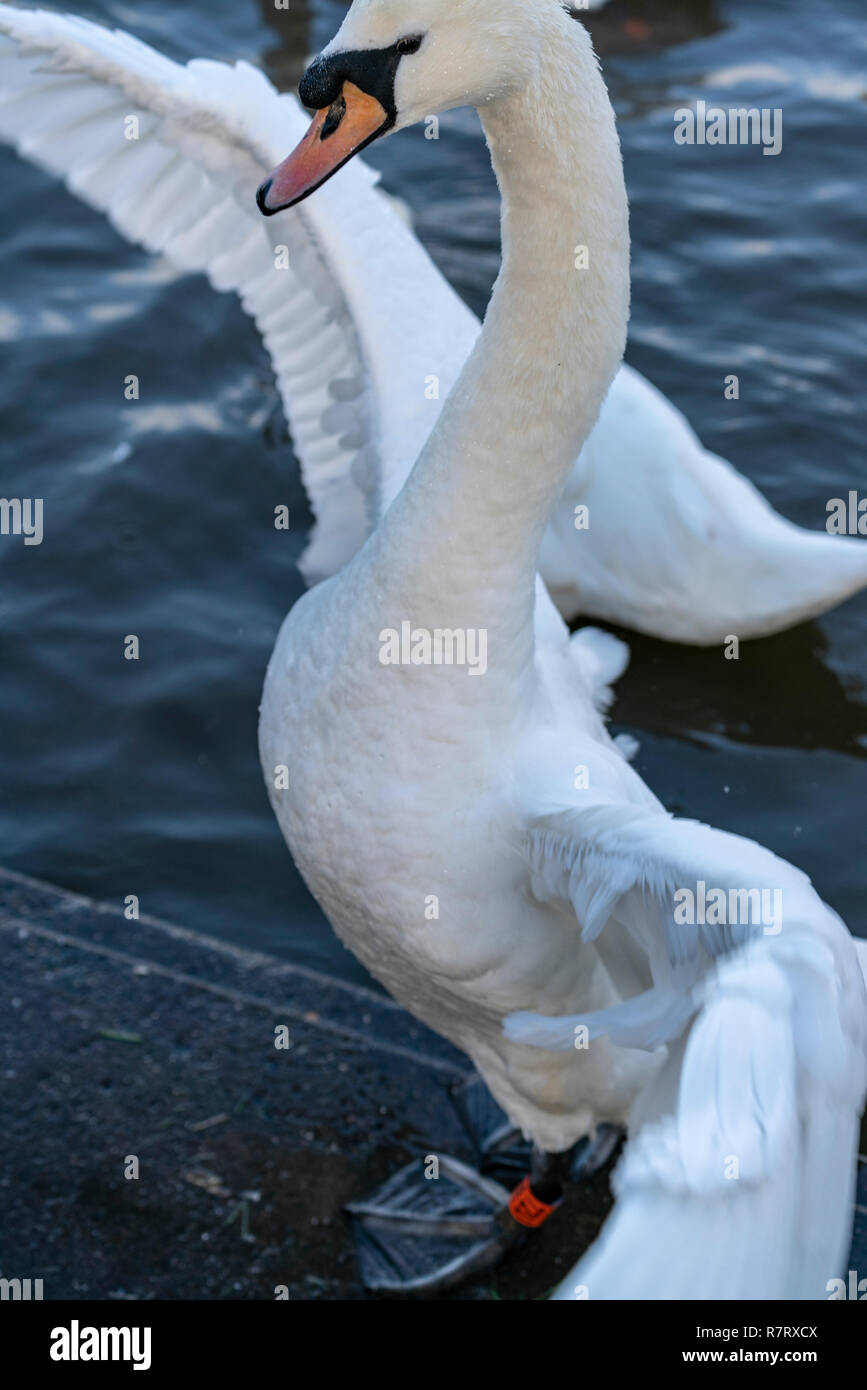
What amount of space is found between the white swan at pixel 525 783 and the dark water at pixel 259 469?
5.28 feet

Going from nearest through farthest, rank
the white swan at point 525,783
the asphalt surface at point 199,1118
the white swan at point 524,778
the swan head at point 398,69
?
the white swan at point 524,778 < the white swan at point 525,783 < the swan head at point 398,69 < the asphalt surface at point 199,1118

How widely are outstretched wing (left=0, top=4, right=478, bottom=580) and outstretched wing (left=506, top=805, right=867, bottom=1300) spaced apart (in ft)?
6.56

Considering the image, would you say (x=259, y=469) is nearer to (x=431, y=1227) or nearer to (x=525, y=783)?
(x=431, y=1227)

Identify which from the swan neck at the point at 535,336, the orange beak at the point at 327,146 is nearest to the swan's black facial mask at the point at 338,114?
the orange beak at the point at 327,146

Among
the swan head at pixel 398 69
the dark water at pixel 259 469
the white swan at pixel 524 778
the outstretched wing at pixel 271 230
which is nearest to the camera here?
the white swan at pixel 524 778

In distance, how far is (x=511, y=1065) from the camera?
12.8 ft

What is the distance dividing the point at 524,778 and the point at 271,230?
7.17 feet

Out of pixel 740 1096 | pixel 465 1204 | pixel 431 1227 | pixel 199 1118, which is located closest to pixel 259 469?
pixel 199 1118

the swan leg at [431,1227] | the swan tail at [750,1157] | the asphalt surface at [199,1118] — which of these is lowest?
the swan leg at [431,1227]

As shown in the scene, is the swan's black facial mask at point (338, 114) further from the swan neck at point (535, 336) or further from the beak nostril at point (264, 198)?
the swan neck at point (535, 336)

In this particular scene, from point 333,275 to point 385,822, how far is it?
6.36 ft

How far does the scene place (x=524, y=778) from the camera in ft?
11.3

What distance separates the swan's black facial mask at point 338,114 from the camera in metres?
2.88
